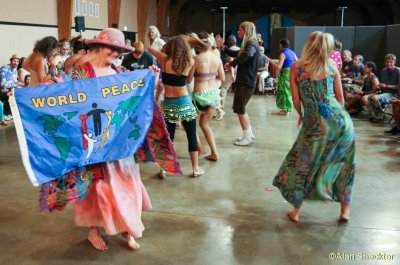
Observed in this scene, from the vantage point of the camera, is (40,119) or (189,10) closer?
(40,119)

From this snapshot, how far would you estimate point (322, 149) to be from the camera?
272 centimetres

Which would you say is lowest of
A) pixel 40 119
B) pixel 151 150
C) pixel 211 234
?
pixel 211 234

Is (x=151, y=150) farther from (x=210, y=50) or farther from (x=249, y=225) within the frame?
(x=210, y=50)

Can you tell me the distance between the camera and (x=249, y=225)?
2861 millimetres

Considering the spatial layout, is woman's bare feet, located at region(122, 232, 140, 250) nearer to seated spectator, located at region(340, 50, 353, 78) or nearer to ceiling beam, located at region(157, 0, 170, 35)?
seated spectator, located at region(340, 50, 353, 78)

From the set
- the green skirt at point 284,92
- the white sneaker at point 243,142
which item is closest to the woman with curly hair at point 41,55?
the white sneaker at point 243,142

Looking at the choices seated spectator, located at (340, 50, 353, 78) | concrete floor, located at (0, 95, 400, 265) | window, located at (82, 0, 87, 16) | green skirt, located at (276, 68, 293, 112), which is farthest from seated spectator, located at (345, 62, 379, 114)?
window, located at (82, 0, 87, 16)

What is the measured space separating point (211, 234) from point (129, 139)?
2.85 feet

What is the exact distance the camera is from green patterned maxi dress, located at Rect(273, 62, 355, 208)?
8.86 feet

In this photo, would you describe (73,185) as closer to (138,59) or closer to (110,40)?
(110,40)

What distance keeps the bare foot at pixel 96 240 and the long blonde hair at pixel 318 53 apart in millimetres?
1763

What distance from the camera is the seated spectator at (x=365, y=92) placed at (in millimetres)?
6473

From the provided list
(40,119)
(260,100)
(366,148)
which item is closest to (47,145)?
(40,119)

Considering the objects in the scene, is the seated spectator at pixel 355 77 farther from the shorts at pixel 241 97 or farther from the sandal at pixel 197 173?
the sandal at pixel 197 173
